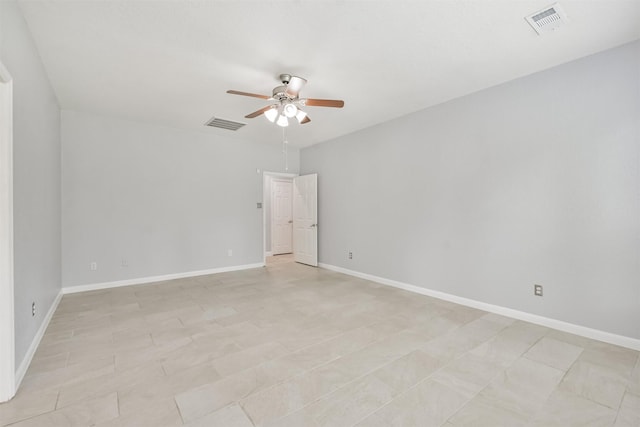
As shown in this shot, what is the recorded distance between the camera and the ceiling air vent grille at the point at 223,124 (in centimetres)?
490

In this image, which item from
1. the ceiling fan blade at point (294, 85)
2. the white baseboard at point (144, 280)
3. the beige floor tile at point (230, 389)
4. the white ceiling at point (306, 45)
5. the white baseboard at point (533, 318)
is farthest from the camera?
the white baseboard at point (144, 280)

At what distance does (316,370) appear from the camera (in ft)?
7.52

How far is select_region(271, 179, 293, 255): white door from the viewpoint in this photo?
840 cm

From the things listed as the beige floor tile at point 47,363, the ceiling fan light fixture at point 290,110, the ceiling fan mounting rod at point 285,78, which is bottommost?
the beige floor tile at point 47,363

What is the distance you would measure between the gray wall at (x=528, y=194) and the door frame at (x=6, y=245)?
4.37m

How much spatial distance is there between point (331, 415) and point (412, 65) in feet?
10.7

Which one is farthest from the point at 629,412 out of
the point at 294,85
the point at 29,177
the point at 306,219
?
the point at 306,219

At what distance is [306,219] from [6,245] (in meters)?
5.10

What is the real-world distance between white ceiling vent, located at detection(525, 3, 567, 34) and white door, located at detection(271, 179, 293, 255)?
22.3 feet

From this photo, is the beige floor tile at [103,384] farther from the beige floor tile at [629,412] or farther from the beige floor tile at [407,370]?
the beige floor tile at [629,412]

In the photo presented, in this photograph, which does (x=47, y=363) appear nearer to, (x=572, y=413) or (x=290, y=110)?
(x=290, y=110)

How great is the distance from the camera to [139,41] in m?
2.65

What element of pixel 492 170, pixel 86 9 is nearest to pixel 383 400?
pixel 492 170

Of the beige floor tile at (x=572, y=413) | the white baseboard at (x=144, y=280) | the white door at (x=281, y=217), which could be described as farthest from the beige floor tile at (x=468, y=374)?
the white door at (x=281, y=217)
